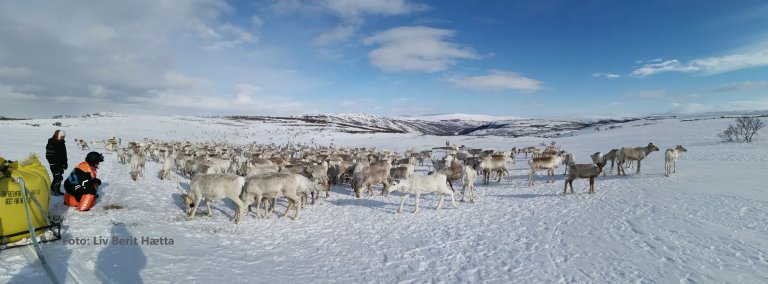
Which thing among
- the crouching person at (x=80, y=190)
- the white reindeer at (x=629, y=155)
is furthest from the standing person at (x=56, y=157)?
the white reindeer at (x=629, y=155)

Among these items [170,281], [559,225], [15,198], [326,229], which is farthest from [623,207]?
[15,198]

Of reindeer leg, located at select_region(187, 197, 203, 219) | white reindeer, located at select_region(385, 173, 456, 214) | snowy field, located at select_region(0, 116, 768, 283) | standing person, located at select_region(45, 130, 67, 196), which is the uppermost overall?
standing person, located at select_region(45, 130, 67, 196)

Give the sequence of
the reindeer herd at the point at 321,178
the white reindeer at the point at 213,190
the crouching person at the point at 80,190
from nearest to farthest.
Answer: the crouching person at the point at 80,190
the white reindeer at the point at 213,190
the reindeer herd at the point at 321,178

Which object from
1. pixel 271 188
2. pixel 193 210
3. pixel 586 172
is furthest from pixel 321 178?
pixel 586 172

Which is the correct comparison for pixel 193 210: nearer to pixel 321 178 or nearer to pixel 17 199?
pixel 17 199

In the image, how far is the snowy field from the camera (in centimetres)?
723

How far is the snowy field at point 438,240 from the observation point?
7234mm

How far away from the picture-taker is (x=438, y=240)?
9.70 m

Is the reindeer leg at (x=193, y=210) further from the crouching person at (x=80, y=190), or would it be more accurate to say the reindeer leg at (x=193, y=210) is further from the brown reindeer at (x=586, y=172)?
the brown reindeer at (x=586, y=172)

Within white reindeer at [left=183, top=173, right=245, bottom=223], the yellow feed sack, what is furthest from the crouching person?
the yellow feed sack

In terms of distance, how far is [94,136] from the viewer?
5869cm

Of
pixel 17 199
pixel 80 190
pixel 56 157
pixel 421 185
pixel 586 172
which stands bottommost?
pixel 421 185

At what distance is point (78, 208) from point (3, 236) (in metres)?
4.10

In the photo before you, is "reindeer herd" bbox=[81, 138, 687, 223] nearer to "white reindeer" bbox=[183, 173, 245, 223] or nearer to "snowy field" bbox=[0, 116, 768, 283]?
"white reindeer" bbox=[183, 173, 245, 223]
